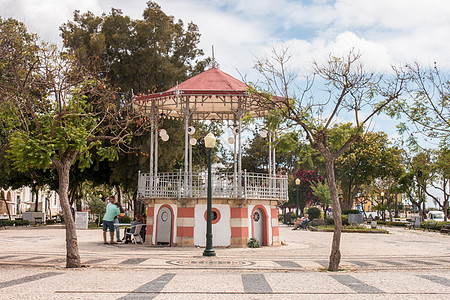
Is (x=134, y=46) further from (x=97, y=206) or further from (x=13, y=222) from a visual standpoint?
(x=97, y=206)

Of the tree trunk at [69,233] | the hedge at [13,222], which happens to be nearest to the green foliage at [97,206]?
the hedge at [13,222]

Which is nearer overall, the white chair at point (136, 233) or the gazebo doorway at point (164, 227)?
the gazebo doorway at point (164, 227)

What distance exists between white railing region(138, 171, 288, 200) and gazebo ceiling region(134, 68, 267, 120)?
2700 millimetres

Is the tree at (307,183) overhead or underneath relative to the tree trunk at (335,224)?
overhead

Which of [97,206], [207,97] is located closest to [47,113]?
[207,97]

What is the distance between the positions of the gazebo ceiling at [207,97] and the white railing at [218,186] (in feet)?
8.86

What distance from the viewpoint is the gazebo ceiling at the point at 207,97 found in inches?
726

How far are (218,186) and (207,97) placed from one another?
3.77 metres

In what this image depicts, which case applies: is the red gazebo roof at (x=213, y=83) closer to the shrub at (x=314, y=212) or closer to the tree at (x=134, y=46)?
the tree at (x=134, y=46)

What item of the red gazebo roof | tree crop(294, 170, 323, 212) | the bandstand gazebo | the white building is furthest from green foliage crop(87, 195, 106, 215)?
the red gazebo roof

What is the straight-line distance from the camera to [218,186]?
1870 cm

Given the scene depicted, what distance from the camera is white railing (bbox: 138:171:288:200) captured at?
18594 mm

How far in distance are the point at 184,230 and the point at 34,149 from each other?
8.85m

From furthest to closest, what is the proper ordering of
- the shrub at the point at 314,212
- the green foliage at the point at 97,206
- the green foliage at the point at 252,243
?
1. the green foliage at the point at 97,206
2. the shrub at the point at 314,212
3. the green foliage at the point at 252,243
